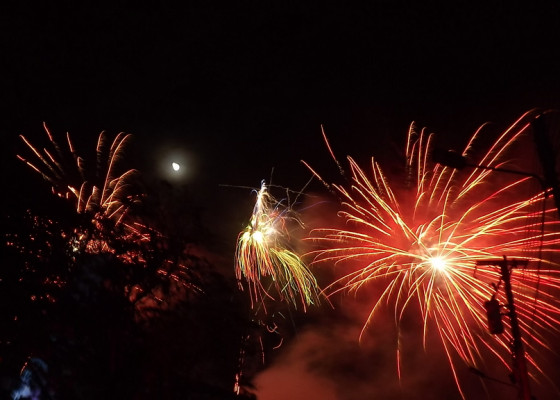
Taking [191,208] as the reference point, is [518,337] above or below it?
below

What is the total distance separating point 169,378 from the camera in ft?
36.4

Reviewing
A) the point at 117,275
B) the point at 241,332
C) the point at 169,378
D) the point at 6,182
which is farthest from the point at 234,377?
the point at 6,182

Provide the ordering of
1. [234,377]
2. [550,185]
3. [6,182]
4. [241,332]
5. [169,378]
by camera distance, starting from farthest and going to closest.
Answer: [234,377], [241,332], [169,378], [6,182], [550,185]

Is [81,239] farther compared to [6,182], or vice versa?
[81,239]

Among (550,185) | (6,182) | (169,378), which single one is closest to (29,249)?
(6,182)

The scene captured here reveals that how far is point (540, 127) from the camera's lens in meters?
6.58

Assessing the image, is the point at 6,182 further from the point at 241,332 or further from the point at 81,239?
the point at 241,332

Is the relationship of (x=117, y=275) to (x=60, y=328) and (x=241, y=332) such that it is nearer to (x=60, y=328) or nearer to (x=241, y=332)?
(x=60, y=328)

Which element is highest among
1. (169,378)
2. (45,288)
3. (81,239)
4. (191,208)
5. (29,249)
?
(191,208)

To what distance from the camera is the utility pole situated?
977cm

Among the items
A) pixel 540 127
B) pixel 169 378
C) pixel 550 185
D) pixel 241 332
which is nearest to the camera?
pixel 550 185

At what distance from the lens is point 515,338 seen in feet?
33.6

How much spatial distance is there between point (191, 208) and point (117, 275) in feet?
21.6

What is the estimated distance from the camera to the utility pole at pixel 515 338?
977 centimetres
